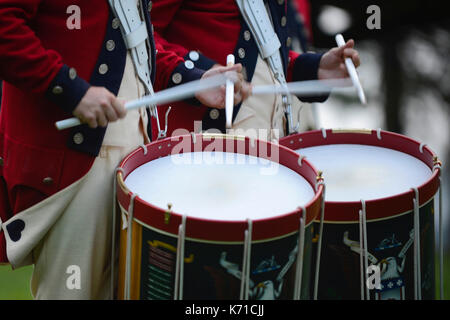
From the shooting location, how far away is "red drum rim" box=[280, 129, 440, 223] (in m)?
1.84

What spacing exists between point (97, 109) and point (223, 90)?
525 mm

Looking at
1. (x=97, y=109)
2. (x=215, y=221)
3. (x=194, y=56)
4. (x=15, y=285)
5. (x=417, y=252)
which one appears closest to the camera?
(x=215, y=221)

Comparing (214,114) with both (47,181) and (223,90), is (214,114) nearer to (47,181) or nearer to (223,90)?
(223,90)

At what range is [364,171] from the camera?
6.84ft

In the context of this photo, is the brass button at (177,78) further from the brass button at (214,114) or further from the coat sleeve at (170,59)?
the brass button at (214,114)

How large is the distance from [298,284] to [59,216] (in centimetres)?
63

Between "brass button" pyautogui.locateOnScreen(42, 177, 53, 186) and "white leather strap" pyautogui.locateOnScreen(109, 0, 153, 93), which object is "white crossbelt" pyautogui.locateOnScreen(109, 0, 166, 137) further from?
"brass button" pyautogui.locateOnScreen(42, 177, 53, 186)

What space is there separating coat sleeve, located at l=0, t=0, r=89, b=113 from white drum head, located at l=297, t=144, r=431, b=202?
745 mm

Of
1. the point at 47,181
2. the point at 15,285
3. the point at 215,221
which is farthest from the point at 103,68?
the point at 15,285

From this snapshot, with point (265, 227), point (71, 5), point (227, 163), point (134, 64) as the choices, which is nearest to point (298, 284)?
point (265, 227)

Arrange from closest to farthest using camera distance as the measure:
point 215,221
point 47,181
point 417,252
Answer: point 215,221
point 47,181
point 417,252

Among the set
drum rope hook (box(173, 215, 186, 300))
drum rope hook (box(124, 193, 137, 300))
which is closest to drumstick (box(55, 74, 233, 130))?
drum rope hook (box(124, 193, 137, 300))

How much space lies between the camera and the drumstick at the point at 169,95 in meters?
1.64
